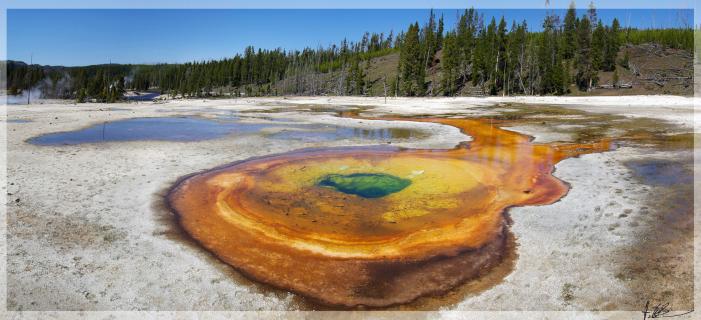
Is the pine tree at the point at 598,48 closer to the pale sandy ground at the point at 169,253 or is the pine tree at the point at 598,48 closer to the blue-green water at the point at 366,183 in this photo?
the pale sandy ground at the point at 169,253

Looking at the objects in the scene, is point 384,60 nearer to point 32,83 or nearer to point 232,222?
point 32,83

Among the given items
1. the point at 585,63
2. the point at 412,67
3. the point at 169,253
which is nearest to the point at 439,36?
the point at 412,67

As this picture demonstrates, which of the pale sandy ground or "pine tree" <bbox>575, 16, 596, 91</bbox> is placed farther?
"pine tree" <bbox>575, 16, 596, 91</bbox>

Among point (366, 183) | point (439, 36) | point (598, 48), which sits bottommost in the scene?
point (366, 183)

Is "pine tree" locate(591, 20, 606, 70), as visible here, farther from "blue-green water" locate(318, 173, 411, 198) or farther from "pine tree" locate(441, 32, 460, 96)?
"blue-green water" locate(318, 173, 411, 198)

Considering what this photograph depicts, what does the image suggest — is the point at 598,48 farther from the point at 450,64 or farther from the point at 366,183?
the point at 366,183

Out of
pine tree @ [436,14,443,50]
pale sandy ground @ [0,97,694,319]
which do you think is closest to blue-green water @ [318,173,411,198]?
pale sandy ground @ [0,97,694,319]
